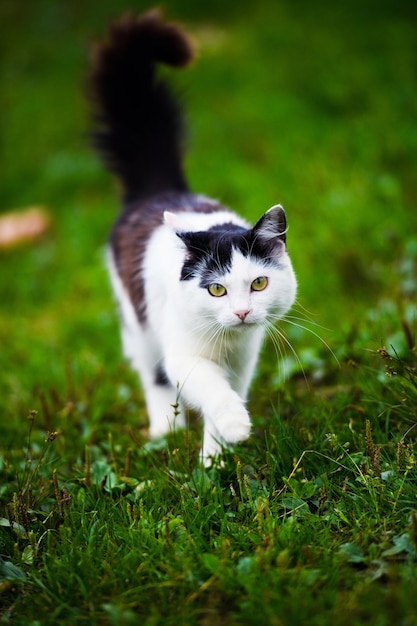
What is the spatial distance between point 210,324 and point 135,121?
1922 mm

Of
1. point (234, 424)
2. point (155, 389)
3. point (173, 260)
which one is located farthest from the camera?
Result: point (155, 389)

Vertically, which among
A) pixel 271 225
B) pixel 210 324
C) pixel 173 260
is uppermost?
pixel 271 225

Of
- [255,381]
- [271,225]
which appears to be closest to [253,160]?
[255,381]

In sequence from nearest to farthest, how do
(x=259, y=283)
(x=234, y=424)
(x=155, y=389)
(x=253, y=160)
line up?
(x=234, y=424)
(x=259, y=283)
(x=155, y=389)
(x=253, y=160)

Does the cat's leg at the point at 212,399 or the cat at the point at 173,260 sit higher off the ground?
the cat at the point at 173,260

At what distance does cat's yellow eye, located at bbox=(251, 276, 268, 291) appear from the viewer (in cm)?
243

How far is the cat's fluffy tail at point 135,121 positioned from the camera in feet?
12.4

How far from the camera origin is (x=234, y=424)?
86.4 inches

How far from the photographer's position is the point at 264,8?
29.0 ft

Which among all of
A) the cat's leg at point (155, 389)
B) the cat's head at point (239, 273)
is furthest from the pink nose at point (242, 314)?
the cat's leg at point (155, 389)

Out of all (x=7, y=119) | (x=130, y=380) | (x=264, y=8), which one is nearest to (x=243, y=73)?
(x=264, y=8)

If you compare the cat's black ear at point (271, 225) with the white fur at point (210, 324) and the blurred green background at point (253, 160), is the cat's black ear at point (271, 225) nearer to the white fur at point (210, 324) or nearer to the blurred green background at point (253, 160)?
the white fur at point (210, 324)

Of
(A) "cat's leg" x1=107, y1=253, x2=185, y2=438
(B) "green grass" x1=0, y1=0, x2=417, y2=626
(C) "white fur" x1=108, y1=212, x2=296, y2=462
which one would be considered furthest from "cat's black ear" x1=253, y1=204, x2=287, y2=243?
(A) "cat's leg" x1=107, y1=253, x2=185, y2=438

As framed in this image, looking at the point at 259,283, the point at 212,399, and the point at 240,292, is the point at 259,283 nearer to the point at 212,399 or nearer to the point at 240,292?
the point at 240,292
